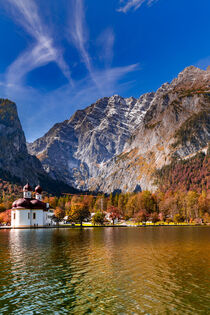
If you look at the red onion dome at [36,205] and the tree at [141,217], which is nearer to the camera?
the red onion dome at [36,205]

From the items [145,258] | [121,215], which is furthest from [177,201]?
[145,258]

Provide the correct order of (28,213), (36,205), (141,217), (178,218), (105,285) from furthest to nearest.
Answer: (141,217), (178,218), (36,205), (28,213), (105,285)

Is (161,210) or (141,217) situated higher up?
(161,210)

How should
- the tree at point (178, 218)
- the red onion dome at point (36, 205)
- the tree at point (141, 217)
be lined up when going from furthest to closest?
the tree at point (141, 217), the tree at point (178, 218), the red onion dome at point (36, 205)

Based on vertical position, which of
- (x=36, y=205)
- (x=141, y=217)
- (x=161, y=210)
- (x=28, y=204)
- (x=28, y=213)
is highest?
(x=28, y=204)

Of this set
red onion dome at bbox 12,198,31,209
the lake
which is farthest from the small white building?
the lake

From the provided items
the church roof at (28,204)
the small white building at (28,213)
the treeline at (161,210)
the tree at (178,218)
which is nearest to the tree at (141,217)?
the treeline at (161,210)

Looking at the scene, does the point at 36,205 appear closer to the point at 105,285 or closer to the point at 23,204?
the point at 23,204

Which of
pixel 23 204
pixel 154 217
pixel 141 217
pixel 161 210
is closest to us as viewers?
pixel 23 204

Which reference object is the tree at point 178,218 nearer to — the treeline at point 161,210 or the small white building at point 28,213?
the treeline at point 161,210

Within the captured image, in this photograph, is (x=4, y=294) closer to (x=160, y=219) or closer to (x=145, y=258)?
(x=145, y=258)

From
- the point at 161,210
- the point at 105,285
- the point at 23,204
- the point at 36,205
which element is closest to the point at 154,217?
the point at 161,210

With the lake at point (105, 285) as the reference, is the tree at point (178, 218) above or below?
below

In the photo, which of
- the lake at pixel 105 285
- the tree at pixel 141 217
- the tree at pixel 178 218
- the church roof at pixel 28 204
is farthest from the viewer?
the tree at pixel 141 217
